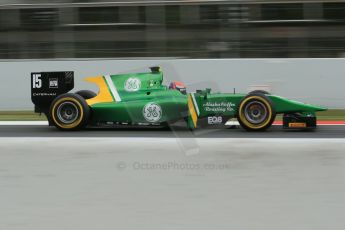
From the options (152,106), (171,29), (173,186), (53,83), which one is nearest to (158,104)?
(152,106)

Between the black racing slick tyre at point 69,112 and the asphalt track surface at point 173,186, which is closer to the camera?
the asphalt track surface at point 173,186

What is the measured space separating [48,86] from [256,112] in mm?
A: 3700

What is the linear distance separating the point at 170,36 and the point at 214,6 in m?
1.41

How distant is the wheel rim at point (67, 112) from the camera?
31.0 feet

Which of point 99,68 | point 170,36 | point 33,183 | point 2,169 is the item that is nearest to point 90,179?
point 33,183

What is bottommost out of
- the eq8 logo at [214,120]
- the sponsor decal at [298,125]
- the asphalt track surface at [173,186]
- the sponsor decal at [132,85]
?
the asphalt track surface at [173,186]

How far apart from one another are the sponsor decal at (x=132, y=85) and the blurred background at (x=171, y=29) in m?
5.14

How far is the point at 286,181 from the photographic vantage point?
5.15m

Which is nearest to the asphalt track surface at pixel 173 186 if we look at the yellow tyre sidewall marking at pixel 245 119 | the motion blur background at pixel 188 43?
the yellow tyre sidewall marking at pixel 245 119

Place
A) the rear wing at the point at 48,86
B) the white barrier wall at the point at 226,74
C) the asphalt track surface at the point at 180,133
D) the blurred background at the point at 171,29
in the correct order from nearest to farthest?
the asphalt track surface at the point at 180,133 < the rear wing at the point at 48,86 < the white barrier wall at the point at 226,74 < the blurred background at the point at 171,29

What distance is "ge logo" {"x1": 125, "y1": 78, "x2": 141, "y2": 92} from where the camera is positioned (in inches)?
366

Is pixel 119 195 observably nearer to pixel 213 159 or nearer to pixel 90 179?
pixel 90 179

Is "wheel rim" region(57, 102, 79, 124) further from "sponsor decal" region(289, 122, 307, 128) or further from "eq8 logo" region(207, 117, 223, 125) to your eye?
"sponsor decal" region(289, 122, 307, 128)

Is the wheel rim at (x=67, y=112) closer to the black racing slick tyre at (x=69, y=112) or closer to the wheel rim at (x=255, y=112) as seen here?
the black racing slick tyre at (x=69, y=112)
